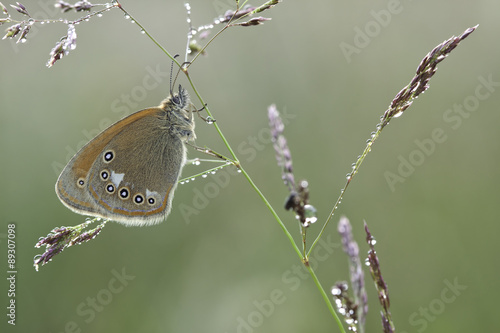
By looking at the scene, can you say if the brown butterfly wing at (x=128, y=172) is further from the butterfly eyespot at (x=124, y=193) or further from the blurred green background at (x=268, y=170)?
the blurred green background at (x=268, y=170)

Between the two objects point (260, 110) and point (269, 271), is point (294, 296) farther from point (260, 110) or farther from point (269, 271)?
point (260, 110)

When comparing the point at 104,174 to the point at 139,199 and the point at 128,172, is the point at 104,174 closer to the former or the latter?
the point at 128,172

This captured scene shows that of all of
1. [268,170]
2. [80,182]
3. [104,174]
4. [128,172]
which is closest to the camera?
[80,182]

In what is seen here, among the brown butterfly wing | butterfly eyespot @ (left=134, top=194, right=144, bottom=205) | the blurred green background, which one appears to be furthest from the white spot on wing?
the blurred green background

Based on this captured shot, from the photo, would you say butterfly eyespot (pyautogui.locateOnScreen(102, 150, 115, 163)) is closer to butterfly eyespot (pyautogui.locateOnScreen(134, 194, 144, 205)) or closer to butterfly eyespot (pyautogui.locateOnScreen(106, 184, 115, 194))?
butterfly eyespot (pyautogui.locateOnScreen(106, 184, 115, 194))

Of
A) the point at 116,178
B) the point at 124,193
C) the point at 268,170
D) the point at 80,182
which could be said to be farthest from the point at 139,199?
the point at 268,170

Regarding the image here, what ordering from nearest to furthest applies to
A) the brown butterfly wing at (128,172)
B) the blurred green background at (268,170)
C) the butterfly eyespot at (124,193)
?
the brown butterfly wing at (128,172) < the butterfly eyespot at (124,193) < the blurred green background at (268,170)

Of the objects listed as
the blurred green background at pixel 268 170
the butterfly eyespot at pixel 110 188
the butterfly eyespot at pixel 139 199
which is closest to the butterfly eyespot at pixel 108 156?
the butterfly eyespot at pixel 110 188
